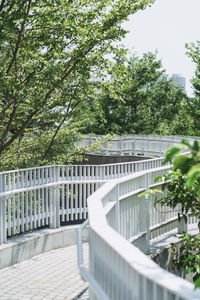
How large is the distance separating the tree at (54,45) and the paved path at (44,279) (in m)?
4.75

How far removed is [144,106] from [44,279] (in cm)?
3638

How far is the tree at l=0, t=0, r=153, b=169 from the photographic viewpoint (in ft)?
40.2

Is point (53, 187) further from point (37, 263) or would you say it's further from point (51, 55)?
point (51, 55)

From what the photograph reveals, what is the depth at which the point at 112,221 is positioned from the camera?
19.6 feet

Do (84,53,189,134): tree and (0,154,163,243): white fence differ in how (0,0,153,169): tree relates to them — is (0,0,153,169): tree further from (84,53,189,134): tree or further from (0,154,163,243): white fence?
(84,53,189,134): tree

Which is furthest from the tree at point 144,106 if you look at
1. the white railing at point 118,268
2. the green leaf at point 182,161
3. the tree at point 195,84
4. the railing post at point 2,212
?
the green leaf at point 182,161

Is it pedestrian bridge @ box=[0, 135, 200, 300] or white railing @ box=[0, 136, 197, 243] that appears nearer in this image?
pedestrian bridge @ box=[0, 135, 200, 300]

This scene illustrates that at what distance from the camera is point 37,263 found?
8.66 metres

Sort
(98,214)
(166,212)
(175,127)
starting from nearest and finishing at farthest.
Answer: (98,214) → (166,212) → (175,127)

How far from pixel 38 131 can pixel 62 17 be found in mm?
6145

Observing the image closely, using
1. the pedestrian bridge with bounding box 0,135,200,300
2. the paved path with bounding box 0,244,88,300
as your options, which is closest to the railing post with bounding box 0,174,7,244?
the pedestrian bridge with bounding box 0,135,200,300

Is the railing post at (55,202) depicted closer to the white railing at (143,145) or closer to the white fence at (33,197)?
the white fence at (33,197)

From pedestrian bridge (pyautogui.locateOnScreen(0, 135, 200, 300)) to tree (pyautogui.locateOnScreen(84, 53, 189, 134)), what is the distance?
27.6m

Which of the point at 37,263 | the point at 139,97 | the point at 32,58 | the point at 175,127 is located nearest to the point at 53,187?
the point at 37,263
